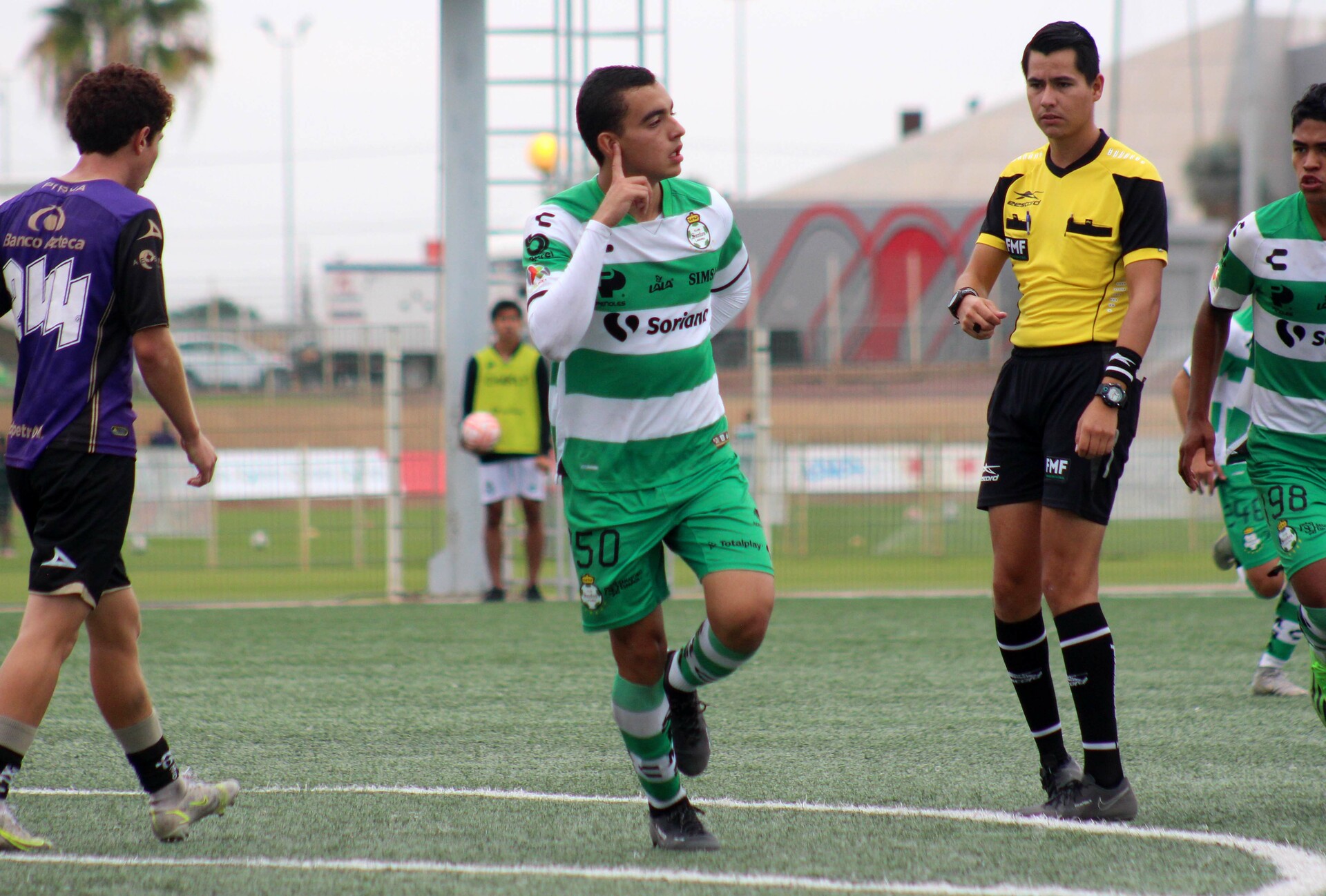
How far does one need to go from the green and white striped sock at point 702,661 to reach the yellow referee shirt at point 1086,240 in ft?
4.23

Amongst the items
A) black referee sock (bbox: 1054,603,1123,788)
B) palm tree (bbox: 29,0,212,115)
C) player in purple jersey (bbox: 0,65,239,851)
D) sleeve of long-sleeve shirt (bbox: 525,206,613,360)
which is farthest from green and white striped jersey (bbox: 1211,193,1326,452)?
palm tree (bbox: 29,0,212,115)

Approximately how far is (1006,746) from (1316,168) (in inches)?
89.6

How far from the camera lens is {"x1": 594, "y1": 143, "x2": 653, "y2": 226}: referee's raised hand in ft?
11.6

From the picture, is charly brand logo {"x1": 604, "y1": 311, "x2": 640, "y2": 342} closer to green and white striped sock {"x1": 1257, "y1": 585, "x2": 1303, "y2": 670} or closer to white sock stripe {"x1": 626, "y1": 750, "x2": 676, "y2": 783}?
white sock stripe {"x1": 626, "y1": 750, "x2": 676, "y2": 783}

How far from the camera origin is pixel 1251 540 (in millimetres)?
6719

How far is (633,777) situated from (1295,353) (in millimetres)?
2457

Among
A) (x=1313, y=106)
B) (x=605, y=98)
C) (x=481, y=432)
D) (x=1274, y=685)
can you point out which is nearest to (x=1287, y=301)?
(x=1313, y=106)

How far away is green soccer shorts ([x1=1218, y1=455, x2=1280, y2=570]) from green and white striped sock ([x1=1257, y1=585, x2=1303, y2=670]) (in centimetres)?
22

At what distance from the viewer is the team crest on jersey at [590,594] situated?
3.73 metres

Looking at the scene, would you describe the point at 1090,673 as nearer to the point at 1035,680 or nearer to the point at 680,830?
the point at 1035,680

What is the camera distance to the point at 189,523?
15438 mm

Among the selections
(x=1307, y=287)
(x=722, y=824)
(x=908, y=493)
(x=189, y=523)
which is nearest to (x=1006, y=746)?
(x=722, y=824)

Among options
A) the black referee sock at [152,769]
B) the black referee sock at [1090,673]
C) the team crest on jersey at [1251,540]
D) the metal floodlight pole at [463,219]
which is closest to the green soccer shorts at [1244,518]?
the team crest on jersey at [1251,540]

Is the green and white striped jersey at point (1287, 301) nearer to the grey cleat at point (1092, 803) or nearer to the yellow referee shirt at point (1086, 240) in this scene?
the yellow referee shirt at point (1086, 240)
